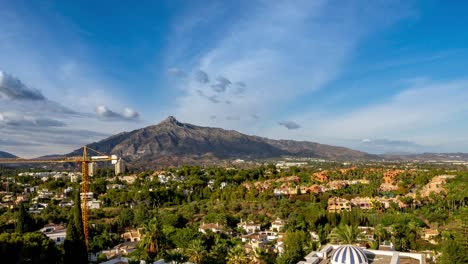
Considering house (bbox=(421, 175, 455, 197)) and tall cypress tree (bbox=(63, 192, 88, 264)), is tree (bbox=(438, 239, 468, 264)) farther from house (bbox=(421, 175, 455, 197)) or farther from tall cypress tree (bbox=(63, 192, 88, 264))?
house (bbox=(421, 175, 455, 197))

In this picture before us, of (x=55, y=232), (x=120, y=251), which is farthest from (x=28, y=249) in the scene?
(x=55, y=232)

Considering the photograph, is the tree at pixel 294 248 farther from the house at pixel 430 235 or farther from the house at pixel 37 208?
the house at pixel 37 208

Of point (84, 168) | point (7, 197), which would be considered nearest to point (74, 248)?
point (84, 168)

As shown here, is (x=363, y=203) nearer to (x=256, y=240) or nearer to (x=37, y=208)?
(x=256, y=240)

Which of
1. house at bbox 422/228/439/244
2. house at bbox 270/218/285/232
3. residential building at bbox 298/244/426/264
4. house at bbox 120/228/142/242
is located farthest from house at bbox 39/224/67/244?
house at bbox 422/228/439/244

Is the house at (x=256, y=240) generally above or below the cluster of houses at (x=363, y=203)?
below

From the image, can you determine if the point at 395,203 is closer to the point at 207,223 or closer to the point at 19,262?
the point at 207,223

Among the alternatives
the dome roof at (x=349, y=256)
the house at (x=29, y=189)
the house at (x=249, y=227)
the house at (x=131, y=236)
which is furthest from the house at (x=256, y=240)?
the house at (x=29, y=189)
